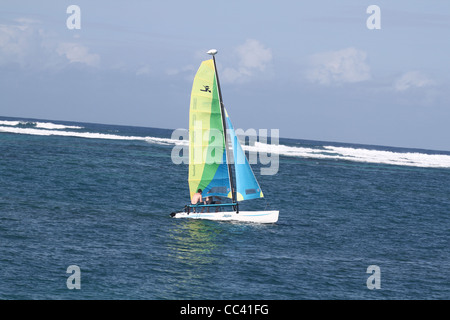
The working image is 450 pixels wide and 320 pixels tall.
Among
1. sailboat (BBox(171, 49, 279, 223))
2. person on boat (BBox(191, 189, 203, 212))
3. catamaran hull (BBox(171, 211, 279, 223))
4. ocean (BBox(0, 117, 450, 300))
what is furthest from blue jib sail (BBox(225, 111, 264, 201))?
person on boat (BBox(191, 189, 203, 212))

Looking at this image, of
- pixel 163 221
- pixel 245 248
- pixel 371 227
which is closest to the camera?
pixel 245 248

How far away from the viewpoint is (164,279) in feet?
87.4

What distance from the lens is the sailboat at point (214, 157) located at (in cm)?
4016

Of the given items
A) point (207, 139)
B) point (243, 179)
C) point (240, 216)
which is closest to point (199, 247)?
point (240, 216)

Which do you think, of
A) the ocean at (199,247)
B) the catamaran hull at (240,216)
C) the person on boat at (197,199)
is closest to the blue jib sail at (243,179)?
the catamaran hull at (240,216)

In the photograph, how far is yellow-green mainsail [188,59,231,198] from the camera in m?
40.0

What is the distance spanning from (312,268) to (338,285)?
9.60ft

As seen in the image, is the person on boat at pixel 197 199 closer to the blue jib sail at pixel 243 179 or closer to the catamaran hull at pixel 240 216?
the catamaran hull at pixel 240 216

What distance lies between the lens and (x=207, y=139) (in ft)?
135

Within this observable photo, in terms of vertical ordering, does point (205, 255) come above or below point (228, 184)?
below

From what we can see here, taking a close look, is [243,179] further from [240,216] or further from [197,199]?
[197,199]

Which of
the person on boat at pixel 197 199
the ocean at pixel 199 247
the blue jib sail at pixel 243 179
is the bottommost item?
the ocean at pixel 199 247
